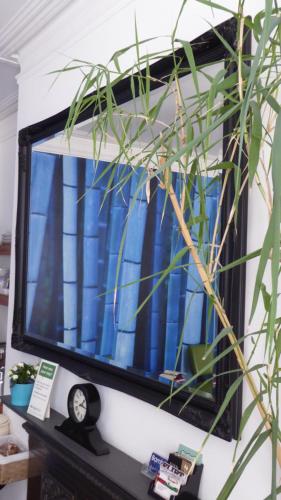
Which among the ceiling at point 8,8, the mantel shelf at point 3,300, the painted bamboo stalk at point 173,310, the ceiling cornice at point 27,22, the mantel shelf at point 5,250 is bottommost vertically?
the mantel shelf at point 3,300

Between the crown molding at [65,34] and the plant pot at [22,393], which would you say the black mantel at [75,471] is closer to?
the plant pot at [22,393]

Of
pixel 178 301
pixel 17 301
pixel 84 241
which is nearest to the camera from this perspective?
pixel 178 301

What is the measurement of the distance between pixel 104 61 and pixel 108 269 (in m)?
0.72

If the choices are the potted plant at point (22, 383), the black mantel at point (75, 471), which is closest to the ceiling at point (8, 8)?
the potted plant at point (22, 383)

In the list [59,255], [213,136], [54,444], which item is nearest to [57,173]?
[59,255]

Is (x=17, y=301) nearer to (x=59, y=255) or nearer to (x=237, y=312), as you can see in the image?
(x=59, y=255)

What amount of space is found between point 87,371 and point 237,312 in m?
0.69

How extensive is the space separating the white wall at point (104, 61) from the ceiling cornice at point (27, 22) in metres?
0.03

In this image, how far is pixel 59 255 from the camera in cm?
177

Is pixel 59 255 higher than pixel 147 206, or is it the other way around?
pixel 147 206

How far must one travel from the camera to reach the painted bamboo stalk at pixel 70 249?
166 centimetres

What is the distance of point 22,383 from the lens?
5.98ft

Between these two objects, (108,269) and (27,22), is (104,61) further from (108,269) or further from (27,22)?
(108,269)

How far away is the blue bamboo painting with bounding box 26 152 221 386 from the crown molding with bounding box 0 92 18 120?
1.27 m
